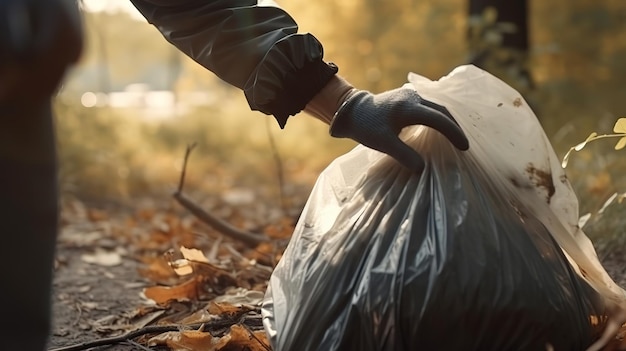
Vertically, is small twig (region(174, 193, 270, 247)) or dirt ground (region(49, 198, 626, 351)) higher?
small twig (region(174, 193, 270, 247))

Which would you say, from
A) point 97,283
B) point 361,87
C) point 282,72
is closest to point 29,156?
point 282,72

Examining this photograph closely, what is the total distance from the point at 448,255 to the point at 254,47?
24.5 inches

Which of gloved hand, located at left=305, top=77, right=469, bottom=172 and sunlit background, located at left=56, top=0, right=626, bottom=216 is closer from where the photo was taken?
gloved hand, located at left=305, top=77, right=469, bottom=172

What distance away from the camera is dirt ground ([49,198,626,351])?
7.88 feet

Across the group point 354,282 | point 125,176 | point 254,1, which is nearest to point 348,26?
point 125,176

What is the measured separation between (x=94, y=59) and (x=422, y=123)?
10678 millimetres

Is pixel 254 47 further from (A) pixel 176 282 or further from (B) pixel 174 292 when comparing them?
(A) pixel 176 282

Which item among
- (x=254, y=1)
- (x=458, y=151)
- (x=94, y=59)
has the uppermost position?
(x=254, y=1)

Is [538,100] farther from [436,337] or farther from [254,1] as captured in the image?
[436,337]

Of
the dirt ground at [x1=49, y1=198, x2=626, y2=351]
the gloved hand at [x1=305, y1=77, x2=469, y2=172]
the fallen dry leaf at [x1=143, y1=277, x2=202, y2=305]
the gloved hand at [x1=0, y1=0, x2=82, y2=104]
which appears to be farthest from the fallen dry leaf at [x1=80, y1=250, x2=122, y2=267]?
the gloved hand at [x1=0, y1=0, x2=82, y2=104]

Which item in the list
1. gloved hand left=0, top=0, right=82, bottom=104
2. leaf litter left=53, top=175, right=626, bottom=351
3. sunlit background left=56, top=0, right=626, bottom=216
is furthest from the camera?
sunlit background left=56, top=0, right=626, bottom=216

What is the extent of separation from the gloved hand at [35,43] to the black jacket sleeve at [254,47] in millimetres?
644

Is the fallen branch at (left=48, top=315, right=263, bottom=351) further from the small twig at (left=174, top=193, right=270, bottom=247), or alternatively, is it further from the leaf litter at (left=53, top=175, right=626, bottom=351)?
the small twig at (left=174, top=193, right=270, bottom=247)

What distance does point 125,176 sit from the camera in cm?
632
